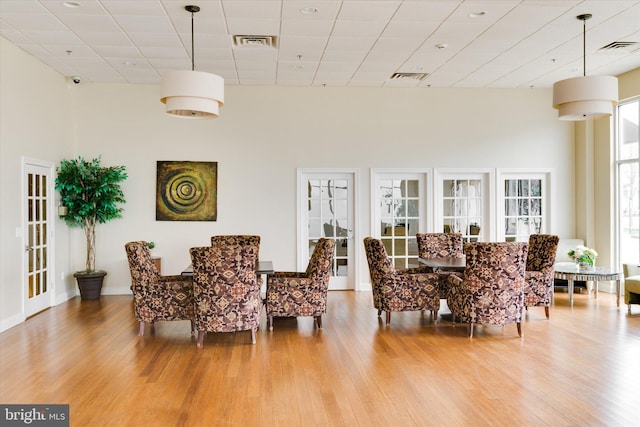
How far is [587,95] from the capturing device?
513 centimetres

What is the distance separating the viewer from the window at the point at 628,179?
314 inches

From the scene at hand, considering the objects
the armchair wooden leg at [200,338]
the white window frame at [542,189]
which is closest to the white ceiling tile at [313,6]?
the armchair wooden leg at [200,338]

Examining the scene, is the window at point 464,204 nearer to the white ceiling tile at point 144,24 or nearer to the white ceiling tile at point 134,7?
the white ceiling tile at point 144,24

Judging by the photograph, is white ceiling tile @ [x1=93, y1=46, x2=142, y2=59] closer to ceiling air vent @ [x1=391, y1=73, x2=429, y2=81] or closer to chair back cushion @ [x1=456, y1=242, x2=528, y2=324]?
ceiling air vent @ [x1=391, y1=73, x2=429, y2=81]

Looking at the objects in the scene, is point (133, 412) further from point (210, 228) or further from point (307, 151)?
point (307, 151)

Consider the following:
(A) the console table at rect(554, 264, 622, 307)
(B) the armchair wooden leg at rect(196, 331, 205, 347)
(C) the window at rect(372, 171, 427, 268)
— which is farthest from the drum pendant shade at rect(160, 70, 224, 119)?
(A) the console table at rect(554, 264, 622, 307)

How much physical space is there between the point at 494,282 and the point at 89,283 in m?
5.89

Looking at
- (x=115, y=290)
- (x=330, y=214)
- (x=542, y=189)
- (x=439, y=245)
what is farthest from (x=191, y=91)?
(x=542, y=189)

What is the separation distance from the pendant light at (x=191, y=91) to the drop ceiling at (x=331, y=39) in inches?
32.9

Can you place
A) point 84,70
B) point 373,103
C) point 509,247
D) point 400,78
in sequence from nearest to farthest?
point 509,247
point 84,70
point 400,78
point 373,103

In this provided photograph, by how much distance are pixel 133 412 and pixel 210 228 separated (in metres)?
5.13

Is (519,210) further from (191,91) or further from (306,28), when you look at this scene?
(191,91)

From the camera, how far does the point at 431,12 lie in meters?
5.41

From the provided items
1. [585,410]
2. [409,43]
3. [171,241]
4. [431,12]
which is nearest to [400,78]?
[409,43]
